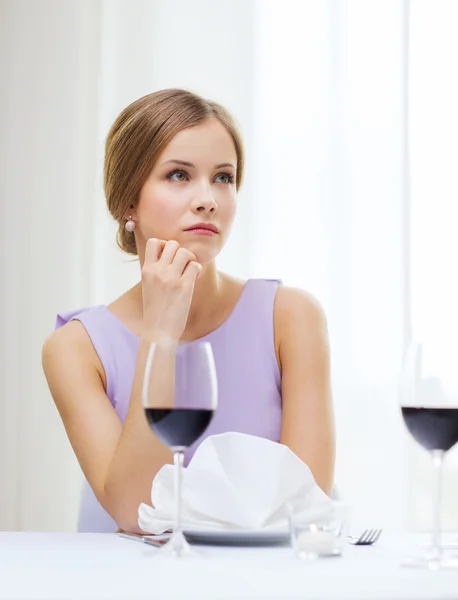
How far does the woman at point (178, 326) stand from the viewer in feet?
5.33

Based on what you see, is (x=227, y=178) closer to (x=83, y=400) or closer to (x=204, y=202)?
(x=204, y=202)

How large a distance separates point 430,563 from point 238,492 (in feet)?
0.91

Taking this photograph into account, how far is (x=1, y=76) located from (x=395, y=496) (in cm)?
217

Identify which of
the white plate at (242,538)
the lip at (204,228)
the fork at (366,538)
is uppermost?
the lip at (204,228)

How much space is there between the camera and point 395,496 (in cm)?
312

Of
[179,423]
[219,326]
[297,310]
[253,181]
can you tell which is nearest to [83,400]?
[219,326]

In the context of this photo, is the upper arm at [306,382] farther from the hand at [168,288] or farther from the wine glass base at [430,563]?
the wine glass base at [430,563]

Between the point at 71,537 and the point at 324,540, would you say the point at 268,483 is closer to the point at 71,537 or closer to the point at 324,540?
the point at 324,540

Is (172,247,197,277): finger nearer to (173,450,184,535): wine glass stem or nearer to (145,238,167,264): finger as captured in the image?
(145,238,167,264): finger

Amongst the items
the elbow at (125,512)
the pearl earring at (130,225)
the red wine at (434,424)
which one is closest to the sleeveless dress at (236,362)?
the pearl earring at (130,225)

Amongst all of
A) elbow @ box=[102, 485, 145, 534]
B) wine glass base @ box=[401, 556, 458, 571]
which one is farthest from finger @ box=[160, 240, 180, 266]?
wine glass base @ box=[401, 556, 458, 571]

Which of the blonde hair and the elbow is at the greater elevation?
the blonde hair

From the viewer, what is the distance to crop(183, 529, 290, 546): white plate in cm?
104

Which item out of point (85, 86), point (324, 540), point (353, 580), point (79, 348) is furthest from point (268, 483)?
point (85, 86)
